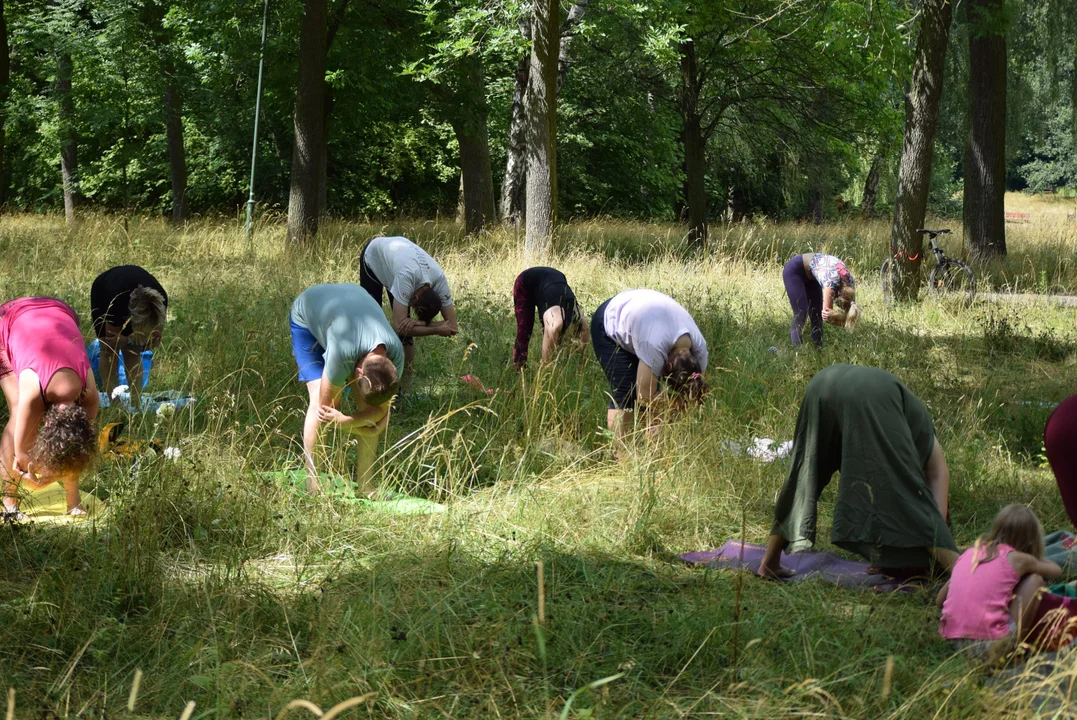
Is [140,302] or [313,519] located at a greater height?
[140,302]

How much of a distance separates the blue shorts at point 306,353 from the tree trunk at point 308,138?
878cm

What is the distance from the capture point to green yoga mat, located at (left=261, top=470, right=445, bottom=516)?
15.8 feet

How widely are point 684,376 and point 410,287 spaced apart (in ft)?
7.20

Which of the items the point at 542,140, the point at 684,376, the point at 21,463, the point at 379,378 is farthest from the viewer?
the point at 542,140

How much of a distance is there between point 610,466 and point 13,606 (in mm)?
2895

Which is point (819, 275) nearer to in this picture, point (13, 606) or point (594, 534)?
point (594, 534)

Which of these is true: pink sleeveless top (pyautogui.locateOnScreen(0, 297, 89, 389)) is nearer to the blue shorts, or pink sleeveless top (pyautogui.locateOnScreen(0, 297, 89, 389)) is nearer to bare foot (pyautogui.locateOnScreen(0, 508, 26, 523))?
bare foot (pyautogui.locateOnScreen(0, 508, 26, 523))

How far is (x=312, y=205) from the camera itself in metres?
14.6

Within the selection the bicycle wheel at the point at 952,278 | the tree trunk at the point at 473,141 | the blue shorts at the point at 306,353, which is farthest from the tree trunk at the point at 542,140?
the blue shorts at the point at 306,353

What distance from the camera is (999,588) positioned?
11.9 feet

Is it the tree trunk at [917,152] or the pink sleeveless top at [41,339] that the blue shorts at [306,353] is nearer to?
the pink sleeveless top at [41,339]

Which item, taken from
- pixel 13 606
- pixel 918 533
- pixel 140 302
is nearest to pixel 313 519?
pixel 13 606

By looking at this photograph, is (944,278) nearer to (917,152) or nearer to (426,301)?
(917,152)

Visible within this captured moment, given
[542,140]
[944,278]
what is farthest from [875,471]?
[542,140]
